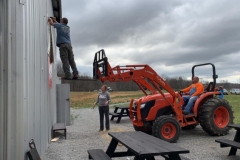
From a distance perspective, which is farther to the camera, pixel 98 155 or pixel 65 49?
pixel 65 49

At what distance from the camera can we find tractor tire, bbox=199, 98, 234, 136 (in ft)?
29.0

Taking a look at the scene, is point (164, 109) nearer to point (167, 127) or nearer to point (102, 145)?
point (167, 127)

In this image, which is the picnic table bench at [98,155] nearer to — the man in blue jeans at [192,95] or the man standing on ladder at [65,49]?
the man standing on ladder at [65,49]

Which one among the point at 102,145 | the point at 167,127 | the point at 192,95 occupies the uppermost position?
the point at 192,95

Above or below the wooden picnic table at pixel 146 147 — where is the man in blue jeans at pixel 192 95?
above

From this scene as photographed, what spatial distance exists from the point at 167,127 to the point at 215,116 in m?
2.03

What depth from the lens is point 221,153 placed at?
22.7 feet

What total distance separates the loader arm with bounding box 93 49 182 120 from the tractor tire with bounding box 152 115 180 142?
585 millimetres

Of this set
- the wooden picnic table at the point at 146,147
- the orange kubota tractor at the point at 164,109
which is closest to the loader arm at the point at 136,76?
the orange kubota tractor at the point at 164,109

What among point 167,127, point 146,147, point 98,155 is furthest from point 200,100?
point 146,147

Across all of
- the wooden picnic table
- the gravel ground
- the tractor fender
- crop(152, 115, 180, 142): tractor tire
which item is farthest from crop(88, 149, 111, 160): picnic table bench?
the tractor fender

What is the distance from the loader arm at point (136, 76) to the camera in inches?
304

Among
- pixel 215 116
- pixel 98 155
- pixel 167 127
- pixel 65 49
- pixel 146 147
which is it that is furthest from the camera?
pixel 215 116

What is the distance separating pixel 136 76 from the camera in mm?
8352
